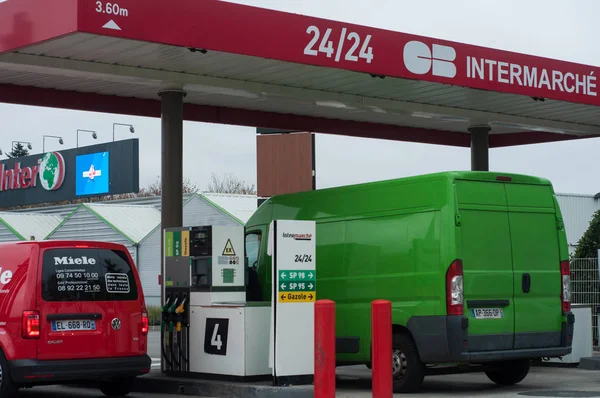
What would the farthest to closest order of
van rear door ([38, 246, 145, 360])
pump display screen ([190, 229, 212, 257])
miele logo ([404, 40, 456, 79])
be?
miele logo ([404, 40, 456, 79])
pump display screen ([190, 229, 212, 257])
van rear door ([38, 246, 145, 360])

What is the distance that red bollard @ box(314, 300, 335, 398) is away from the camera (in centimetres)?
1002

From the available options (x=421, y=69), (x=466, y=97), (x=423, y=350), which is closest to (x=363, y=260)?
(x=423, y=350)

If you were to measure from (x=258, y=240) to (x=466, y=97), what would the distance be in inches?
148

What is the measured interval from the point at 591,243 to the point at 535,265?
681 centimetres

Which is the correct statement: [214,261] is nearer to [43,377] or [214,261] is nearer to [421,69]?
[43,377]

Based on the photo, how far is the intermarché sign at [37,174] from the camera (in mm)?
51781

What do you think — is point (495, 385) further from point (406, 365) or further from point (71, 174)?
point (71, 174)

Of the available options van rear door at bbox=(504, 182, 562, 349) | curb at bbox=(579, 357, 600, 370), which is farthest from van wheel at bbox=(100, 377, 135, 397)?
curb at bbox=(579, 357, 600, 370)

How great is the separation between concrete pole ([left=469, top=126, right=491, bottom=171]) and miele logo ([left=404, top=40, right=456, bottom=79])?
406cm

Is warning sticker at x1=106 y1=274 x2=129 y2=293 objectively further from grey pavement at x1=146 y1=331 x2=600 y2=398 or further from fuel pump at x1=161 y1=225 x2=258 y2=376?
grey pavement at x1=146 y1=331 x2=600 y2=398

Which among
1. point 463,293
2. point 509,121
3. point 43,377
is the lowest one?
point 43,377

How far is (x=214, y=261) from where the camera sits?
1334cm

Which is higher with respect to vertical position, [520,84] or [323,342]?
[520,84]

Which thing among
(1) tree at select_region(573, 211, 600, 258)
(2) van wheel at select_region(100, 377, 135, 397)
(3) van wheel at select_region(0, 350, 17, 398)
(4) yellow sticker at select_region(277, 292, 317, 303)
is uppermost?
(1) tree at select_region(573, 211, 600, 258)
